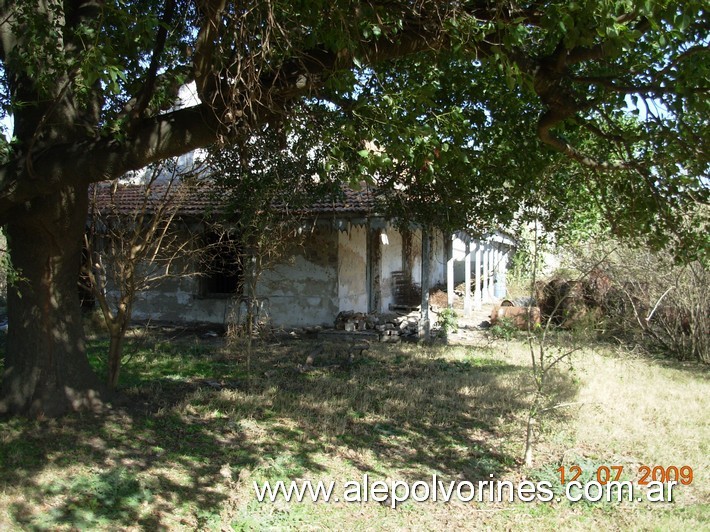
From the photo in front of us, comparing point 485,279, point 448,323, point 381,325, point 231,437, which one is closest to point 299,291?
point 381,325

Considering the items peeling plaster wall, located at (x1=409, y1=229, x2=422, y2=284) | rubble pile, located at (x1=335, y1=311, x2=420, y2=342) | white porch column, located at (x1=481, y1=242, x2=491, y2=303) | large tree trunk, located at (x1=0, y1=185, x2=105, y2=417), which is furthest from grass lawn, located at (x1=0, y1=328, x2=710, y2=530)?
white porch column, located at (x1=481, y1=242, x2=491, y2=303)

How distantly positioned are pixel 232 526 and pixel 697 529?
3159 mm

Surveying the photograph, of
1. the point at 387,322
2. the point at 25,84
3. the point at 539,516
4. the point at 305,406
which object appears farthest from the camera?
the point at 387,322

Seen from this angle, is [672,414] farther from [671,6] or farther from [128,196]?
[128,196]

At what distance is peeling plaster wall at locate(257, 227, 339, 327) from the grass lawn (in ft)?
13.5

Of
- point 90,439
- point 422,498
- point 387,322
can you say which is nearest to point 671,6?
point 422,498

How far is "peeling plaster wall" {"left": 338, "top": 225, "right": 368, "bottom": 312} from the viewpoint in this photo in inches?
515

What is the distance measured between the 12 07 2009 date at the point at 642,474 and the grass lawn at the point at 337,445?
81mm

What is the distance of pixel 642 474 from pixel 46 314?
5411mm

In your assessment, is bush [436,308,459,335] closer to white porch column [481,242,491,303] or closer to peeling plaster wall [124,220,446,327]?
peeling plaster wall [124,220,446,327]

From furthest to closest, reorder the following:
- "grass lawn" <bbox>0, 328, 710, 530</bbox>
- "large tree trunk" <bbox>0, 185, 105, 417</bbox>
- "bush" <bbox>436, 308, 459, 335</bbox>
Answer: "bush" <bbox>436, 308, 459, 335</bbox>
"large tree trunk" <bbox>0, 185, 105, 417</bbox>
"grass lawn" <bbox>0, 328, 710, 530</bbox>

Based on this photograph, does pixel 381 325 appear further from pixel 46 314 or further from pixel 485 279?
pixel 485 279

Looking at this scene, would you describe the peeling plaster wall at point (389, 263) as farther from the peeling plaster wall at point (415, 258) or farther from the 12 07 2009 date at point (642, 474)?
the 12 07 2009 date at point (642, 474)

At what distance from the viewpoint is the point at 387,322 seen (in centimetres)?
1291
